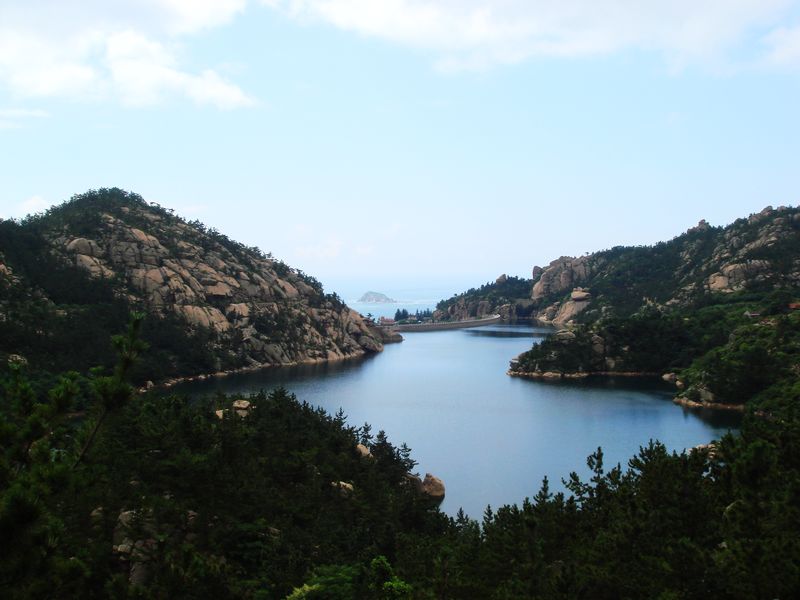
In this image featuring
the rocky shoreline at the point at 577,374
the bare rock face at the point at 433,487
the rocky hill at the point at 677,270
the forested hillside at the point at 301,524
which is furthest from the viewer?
the rocky hill at the point at 677,270

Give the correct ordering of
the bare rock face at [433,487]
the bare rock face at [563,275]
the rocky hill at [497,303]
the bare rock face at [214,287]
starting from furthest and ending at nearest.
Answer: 1. the rocky hill at [497,303]
2. the bare rock face at [563,275]
3. the bare rock face at [214,287]
4. the bare rock face at [433,487]

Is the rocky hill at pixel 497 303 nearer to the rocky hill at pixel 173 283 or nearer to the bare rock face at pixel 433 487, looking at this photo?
the rocky hill at pixel 173 283

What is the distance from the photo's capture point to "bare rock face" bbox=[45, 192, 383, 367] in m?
90.8

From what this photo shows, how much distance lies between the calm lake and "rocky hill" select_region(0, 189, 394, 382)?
26.3 feet

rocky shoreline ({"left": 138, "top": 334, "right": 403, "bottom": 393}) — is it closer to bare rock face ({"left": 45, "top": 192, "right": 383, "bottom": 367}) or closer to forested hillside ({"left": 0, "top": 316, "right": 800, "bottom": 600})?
bare rock face ({"left": 45, "top": 192, "right": 383, "bottom": 367})

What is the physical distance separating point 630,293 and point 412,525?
118m

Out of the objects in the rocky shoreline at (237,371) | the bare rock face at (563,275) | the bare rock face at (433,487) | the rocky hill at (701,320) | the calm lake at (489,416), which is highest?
the bare rock face at (563,275)

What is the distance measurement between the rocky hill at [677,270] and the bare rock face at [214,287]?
50.2m

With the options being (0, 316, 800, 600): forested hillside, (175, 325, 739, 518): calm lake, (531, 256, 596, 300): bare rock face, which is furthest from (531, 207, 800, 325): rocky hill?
(0, 316, 800, 600): forested hillside

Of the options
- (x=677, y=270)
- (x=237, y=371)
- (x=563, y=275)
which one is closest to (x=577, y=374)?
(x=237, y=371)

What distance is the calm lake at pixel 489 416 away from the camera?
41000 millimetres

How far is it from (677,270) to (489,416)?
90.3 m

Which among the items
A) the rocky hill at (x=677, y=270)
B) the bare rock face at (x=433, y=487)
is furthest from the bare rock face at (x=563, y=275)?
the bare rock face at (x=433, y=487)

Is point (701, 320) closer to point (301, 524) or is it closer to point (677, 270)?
point (677, 270)
